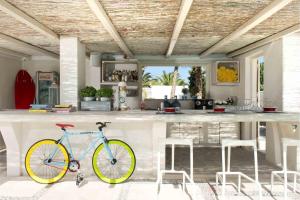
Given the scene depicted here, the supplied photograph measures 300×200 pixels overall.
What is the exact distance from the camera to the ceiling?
3543mm

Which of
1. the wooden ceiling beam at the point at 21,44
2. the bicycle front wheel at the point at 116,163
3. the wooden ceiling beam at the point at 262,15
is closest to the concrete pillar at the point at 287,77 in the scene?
the wooden ceiling beam at the point at 262,15

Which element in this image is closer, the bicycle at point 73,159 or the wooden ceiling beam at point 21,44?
the bicycle at point 73,159

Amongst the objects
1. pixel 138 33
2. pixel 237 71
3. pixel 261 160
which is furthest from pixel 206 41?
pixel 261 160

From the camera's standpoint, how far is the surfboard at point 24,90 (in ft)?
28.3

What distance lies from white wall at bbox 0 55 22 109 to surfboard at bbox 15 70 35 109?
5.3 inches

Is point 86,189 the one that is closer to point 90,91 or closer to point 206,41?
point 90,91

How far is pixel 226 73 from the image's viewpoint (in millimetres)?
7852

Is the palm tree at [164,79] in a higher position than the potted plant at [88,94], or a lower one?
higher

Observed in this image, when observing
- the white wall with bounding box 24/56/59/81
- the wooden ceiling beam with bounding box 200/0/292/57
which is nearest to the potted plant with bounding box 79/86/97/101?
the wooden ceiling beam with bounding box 200/0/292/57

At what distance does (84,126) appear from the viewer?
4770 millimetres

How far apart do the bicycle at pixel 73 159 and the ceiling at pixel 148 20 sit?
5.24 ft

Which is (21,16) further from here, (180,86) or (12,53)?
(180,86)

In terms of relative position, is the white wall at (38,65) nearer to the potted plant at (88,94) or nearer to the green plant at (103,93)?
the potted plant at (88,94)

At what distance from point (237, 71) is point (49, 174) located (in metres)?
5.40
